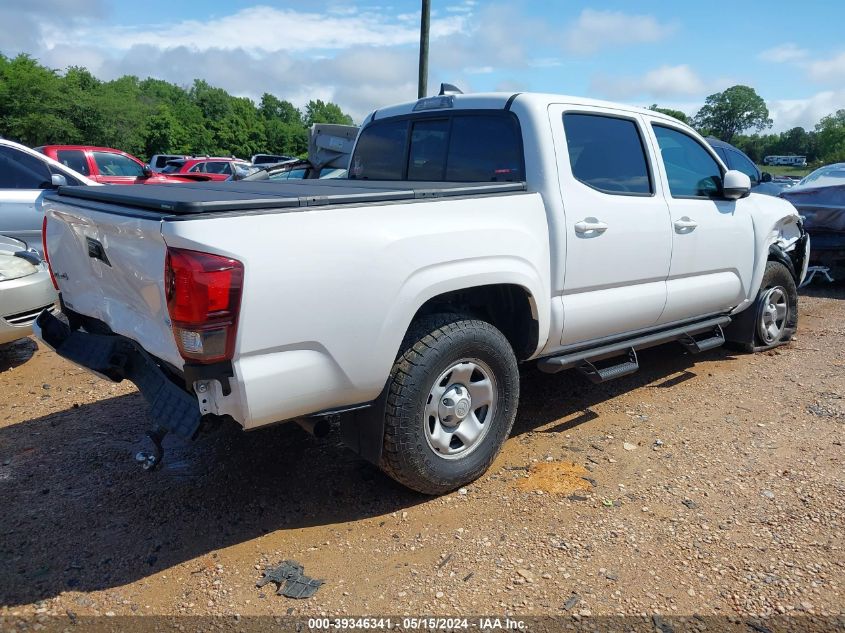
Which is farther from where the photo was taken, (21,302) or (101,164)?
(101,164)

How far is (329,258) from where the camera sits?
101 inches

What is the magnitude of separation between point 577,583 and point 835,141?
87.2m

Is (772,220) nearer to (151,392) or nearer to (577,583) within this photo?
(577,583)

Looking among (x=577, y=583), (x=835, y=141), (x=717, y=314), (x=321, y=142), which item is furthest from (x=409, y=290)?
(x=835, y=141)

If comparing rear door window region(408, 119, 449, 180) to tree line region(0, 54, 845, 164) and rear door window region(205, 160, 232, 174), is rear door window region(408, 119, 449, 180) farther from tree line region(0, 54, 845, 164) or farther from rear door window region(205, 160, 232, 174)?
rear door window region(205, 160, 232, 174)

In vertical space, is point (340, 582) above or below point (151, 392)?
below

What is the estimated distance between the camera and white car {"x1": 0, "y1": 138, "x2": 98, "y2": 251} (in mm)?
6859

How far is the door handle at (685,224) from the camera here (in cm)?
423

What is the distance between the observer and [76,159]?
1230cm

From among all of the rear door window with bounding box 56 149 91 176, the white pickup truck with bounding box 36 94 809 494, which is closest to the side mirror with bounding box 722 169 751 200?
the white pickup truck with bounding box 36 94 809 494

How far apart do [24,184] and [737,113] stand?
364ft

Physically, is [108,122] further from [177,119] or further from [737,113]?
[737,113]

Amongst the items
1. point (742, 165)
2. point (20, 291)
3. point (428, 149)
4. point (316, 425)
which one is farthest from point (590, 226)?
point (742, 165)

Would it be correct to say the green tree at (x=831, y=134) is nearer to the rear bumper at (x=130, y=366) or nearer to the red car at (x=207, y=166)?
the red car at (x=207, y=166)
